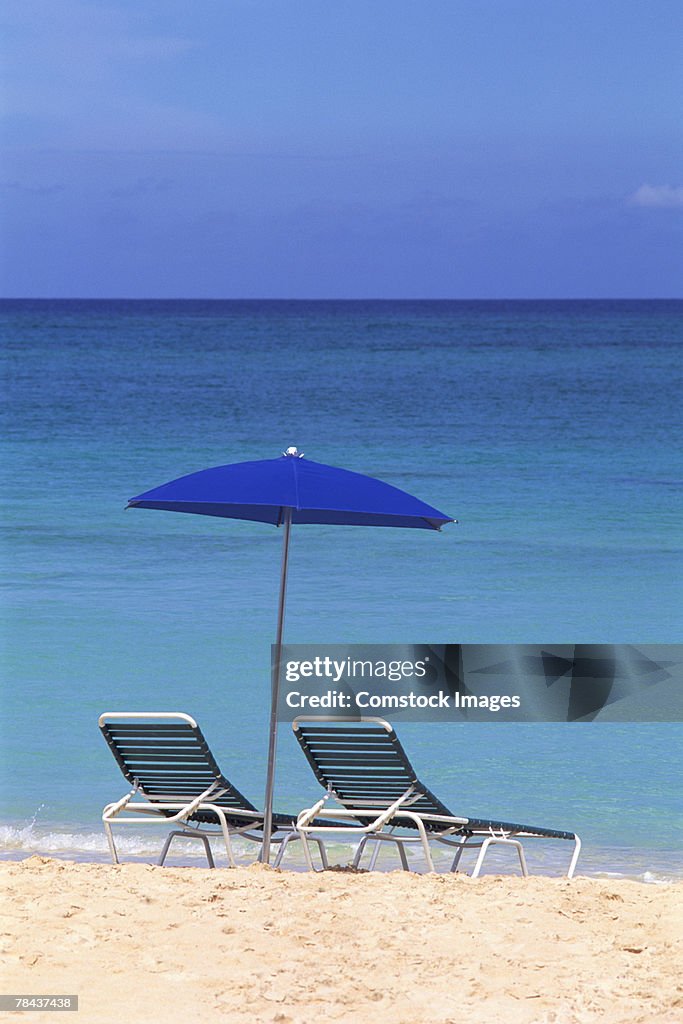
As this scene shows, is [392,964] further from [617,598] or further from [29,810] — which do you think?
[617,598]

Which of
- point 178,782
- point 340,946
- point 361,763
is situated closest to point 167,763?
point 178,782

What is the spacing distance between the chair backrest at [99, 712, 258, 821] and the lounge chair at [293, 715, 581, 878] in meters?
0.37

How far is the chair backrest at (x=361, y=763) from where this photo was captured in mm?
5270

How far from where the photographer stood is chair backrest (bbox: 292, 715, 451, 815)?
5270 mm

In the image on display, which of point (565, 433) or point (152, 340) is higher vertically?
point (152, 340)

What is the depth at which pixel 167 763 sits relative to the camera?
5.52 metres

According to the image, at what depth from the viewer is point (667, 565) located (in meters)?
14.2

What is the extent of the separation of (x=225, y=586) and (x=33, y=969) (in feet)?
28.9

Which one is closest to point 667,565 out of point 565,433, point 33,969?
point 33,969

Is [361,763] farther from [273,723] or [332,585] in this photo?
[332,585]

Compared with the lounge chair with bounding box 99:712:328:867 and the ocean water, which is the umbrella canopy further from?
the ocean water

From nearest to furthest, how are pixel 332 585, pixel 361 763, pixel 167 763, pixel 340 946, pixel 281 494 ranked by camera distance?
pixel 340 946 → pixel 281 494 → pixel 361 763 → pixel 167 763 → pixel 332 585

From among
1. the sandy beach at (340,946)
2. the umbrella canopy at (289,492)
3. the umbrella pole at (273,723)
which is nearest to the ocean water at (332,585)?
the umbrella pole at (273,723)

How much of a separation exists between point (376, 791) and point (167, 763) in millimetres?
784
